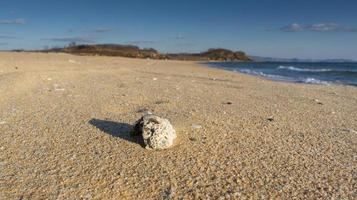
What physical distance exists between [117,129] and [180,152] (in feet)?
4.56

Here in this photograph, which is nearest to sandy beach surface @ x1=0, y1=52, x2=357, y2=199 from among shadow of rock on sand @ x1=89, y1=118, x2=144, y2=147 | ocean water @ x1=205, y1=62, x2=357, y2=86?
shadow of rock on sand @ x1=89, y1=118, x2=144, y2=147

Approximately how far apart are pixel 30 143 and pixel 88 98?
3.75m

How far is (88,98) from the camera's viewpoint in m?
8.95

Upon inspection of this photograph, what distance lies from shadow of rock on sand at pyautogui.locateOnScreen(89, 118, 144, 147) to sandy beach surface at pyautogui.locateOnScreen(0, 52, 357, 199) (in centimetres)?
2

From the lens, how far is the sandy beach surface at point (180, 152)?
12.9 feet

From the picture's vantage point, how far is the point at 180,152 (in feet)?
16.3

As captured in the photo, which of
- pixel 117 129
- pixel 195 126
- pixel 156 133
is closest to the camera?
pixel 156 133

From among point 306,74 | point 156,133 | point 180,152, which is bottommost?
point 306,74

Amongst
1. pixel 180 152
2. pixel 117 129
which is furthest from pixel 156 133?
pixel 117 129

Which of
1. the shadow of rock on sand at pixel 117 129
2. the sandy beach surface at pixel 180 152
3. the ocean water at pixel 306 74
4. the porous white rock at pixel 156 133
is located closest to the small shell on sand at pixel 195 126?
the sandy beach surface at pixel 180 152

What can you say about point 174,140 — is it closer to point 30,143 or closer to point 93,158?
point 93,158

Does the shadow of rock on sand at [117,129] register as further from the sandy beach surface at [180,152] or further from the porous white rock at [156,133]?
the porous white rock at [156,133]

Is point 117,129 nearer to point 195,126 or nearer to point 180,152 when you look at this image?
point 195,126

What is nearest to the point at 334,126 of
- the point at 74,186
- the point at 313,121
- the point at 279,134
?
the point at 313,121
